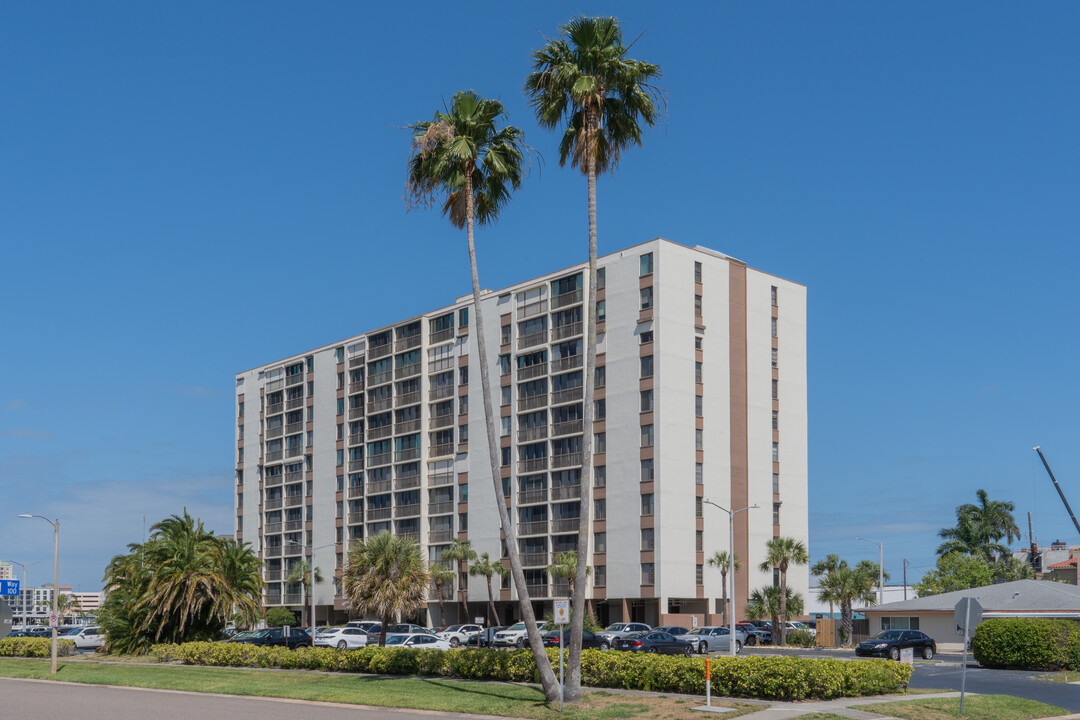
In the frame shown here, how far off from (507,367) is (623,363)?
41.6 ft

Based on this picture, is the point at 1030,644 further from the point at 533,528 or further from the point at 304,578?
the point at 304,578

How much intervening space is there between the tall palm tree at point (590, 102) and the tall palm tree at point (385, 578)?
17344 mm

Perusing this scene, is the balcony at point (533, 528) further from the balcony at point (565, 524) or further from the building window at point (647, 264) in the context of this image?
the building window at point (647, 264)

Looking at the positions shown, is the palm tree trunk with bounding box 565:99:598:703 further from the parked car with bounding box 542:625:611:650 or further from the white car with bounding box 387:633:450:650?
the white car with bounding box 387:633:450:650

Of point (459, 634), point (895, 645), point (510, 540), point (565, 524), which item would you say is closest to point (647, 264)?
point (565, 524)

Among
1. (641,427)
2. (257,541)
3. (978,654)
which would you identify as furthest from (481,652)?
(257,541)

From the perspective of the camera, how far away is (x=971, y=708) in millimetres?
30766

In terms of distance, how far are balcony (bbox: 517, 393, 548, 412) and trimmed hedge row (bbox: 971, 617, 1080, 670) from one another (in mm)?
45679

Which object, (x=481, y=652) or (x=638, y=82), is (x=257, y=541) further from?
(x=638, y=82)

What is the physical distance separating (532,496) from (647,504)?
11221 mm

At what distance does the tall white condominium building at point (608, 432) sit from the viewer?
8644 cm

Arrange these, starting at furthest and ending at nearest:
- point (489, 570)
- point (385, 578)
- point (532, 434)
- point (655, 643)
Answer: point (489, 570) < point (532, 434) < point (655, 643) < point (385, 578)

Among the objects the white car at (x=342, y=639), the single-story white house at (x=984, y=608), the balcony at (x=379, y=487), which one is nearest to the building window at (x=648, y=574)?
the single-story white house at (x=984, y=608)

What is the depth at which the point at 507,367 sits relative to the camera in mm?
97125
